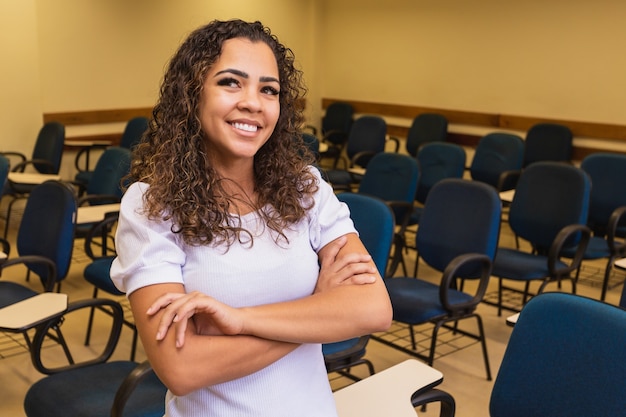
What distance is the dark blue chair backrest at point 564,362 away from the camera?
145 centimetres

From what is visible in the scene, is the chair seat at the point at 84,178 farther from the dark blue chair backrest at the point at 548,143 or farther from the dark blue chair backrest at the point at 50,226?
the dark blue chair backrest at the point at 548,143

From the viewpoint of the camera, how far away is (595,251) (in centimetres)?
393

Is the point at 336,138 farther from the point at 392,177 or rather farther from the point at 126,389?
the point at 126,389

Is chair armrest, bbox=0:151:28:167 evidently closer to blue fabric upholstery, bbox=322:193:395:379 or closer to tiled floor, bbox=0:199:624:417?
tiled floor, bbox=0:199:624:417

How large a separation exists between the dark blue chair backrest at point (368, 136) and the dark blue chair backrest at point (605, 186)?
2.69 metres

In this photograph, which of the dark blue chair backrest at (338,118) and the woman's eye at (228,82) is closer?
the woman's eye at (228,82)

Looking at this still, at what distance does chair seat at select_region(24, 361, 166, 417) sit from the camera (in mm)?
2004

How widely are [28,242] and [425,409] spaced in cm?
201

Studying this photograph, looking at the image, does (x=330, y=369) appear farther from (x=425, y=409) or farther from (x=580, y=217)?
(x=580, y=217)

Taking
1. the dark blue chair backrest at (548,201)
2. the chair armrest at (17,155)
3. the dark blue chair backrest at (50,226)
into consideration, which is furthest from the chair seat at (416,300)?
→ the chair armrest at (17,155)

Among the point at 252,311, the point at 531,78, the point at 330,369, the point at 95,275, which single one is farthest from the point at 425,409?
the point at 531,78

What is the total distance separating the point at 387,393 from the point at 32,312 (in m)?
1.36

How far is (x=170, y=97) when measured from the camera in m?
1.33

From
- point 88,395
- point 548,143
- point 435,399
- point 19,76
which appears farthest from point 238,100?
point 19,76
